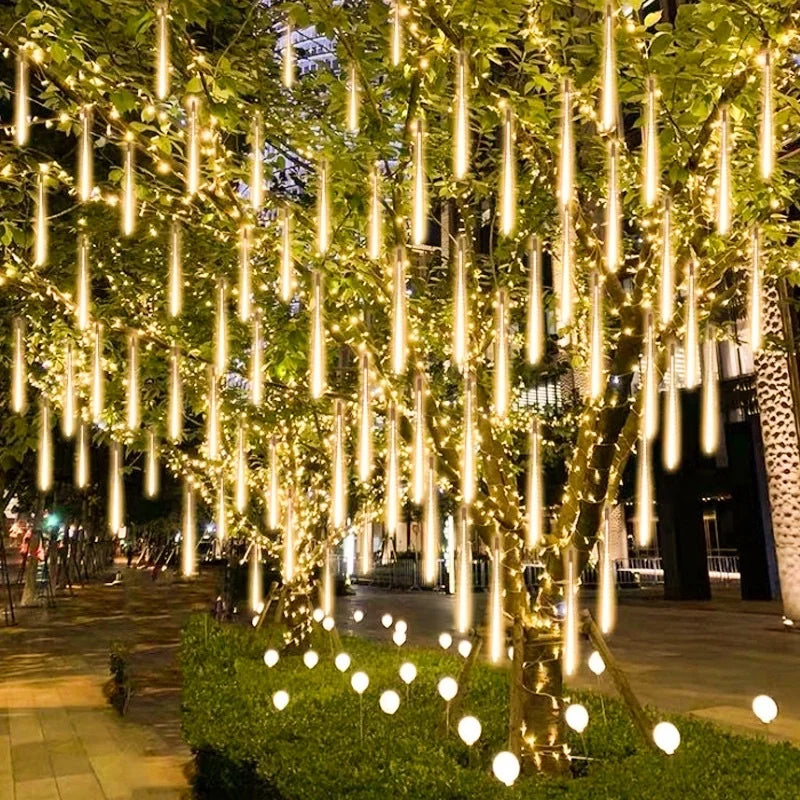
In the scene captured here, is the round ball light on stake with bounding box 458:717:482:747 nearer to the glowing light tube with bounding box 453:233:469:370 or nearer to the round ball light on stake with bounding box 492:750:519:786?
the round ball light on stake with bounding box 492:750:519:786

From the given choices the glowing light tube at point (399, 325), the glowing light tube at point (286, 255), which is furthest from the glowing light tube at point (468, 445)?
the glowing light tube at point (286, 255)

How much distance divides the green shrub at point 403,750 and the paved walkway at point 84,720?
3.04 feet

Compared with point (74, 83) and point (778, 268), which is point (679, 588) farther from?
point (74, 83)

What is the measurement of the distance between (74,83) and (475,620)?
17.8m

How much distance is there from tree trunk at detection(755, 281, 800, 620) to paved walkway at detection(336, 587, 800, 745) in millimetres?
1157

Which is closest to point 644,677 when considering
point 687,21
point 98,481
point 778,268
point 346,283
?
point 778,268

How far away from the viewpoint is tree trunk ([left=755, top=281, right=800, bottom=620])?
18328 millimetres

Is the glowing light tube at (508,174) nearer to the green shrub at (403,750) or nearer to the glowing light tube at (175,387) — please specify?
the glowing light tube at (175,387)

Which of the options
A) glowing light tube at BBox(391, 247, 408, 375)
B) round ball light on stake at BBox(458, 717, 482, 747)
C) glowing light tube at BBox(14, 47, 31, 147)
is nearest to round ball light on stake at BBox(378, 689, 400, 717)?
round ball light on stake at BBox(458, 717, 482, 747)

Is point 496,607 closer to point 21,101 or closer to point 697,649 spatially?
point 21,101

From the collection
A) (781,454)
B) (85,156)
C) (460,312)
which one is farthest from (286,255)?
(781,454)

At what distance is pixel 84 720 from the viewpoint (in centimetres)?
Answer: 1107

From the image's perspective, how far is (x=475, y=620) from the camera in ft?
71.5

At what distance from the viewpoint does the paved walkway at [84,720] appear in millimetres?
8203
